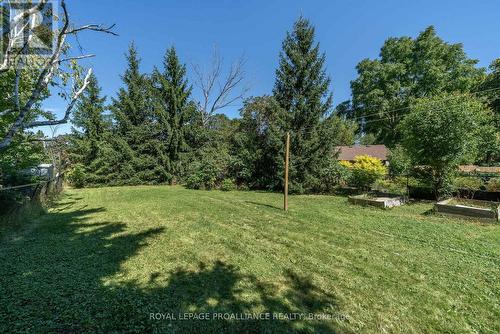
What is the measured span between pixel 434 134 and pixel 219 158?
10.8 m

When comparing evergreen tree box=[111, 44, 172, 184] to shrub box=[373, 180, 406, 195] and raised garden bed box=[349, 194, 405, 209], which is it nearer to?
raised garden bed box=[349, 194, 405, 209]

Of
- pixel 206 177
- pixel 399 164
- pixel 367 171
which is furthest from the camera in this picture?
pixel 206 177

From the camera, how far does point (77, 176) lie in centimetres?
1580

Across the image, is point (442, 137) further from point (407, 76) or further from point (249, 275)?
point (407, 76)

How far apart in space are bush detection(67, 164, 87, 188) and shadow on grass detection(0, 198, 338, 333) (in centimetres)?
1320

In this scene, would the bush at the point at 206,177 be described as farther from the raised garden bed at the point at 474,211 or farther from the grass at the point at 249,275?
the raised garden bed at the point at 474,211

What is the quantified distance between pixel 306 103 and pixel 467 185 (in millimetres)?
7874

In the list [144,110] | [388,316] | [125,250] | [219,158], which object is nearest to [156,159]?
[144,110]

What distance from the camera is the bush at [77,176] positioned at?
15648 mm

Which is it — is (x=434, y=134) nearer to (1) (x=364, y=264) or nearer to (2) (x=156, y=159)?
(1) (x=364, y=264)

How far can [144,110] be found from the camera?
1825 cm

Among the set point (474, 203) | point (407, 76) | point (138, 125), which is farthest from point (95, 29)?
point (407, 76)

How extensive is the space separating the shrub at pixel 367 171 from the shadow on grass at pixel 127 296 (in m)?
9.33

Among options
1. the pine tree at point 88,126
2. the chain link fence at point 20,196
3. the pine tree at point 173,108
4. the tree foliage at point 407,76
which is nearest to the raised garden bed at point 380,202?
the chain link fence at point 20,196
